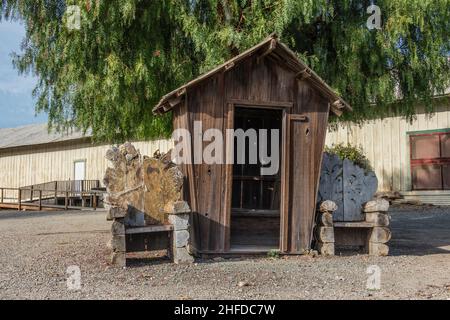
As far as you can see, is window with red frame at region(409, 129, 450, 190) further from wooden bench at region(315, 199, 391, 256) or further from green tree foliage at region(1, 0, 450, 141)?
wooden bench at region(315, 199, 391, 256)

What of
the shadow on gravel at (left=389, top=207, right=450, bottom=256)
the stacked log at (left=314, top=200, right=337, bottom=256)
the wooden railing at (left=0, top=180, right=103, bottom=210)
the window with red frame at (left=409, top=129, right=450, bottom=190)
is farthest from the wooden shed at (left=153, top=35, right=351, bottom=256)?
the wooden railing at (left=0, top=180, right=103, bottom=210)

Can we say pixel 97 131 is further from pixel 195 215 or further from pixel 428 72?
pixel 428 72

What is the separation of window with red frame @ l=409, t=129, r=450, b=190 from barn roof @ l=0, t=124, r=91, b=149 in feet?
52.7

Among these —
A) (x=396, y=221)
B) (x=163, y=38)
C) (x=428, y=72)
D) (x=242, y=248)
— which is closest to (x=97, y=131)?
(x=163, y=38)

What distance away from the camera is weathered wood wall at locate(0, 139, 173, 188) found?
28.1 metres

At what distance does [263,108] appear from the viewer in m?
8.55

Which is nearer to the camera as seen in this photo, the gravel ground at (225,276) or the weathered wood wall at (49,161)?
the gravel ground at (225,276)

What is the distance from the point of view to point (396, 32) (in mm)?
9914

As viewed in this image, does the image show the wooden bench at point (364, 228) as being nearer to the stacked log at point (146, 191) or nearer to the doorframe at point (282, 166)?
the doorframe at point (282, 166)

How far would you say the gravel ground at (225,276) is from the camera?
587cm

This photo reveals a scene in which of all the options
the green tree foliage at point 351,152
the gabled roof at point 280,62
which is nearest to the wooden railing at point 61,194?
the green tree foliage at point 351,152

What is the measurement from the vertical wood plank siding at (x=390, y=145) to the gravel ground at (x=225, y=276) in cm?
847

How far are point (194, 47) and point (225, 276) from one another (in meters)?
5.15

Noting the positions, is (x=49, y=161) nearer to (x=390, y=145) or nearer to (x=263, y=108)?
(x=390, y=145)
